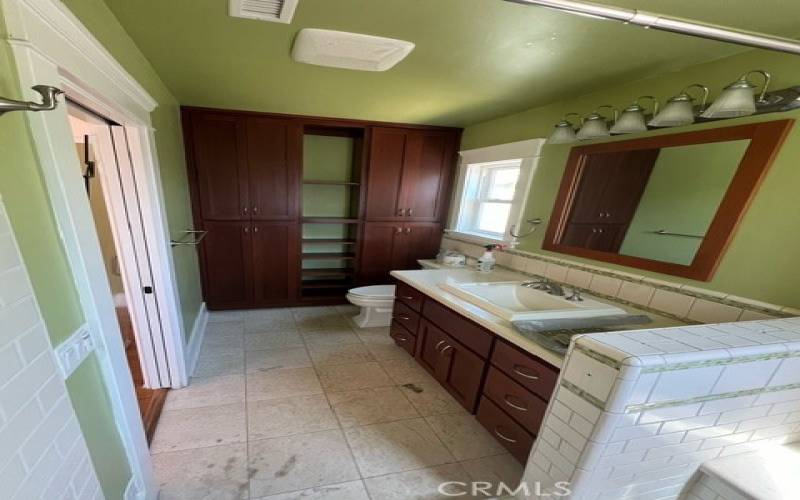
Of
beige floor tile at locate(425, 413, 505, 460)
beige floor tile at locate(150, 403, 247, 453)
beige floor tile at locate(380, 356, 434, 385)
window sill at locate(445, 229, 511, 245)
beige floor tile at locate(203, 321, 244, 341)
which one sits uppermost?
window sill at locate(445, 229, 511, 245)

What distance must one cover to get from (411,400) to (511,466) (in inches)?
26.3

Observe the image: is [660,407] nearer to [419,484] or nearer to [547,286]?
[547,286]

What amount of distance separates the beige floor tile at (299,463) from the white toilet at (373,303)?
48.8 inches

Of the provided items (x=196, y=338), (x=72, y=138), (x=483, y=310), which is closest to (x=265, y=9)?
(x=72, y=138)

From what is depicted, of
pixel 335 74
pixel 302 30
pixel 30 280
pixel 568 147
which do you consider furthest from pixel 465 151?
pixel 30 280

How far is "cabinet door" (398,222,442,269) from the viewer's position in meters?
3.23

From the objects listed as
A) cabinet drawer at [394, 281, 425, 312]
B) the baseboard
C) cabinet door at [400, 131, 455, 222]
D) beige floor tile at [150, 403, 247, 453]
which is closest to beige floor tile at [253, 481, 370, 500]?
beige floor tile at [150, 403, 247, 453]

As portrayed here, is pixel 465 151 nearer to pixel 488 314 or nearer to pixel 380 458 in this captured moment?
pixel 488 314

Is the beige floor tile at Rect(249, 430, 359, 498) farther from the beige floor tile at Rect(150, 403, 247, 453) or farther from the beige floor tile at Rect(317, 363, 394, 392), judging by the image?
the beige floor tile at Rect(317, 363, 394, 392)

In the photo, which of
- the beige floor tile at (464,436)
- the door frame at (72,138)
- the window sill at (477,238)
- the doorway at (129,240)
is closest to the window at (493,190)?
the window sill at (477,238)

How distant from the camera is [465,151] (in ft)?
9.53

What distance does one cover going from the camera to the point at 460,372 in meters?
1.76

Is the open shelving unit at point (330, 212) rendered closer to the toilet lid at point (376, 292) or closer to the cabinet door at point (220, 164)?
the toilet lid at point (376, 292)

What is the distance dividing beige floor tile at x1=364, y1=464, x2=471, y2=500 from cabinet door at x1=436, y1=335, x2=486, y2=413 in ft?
1.15
